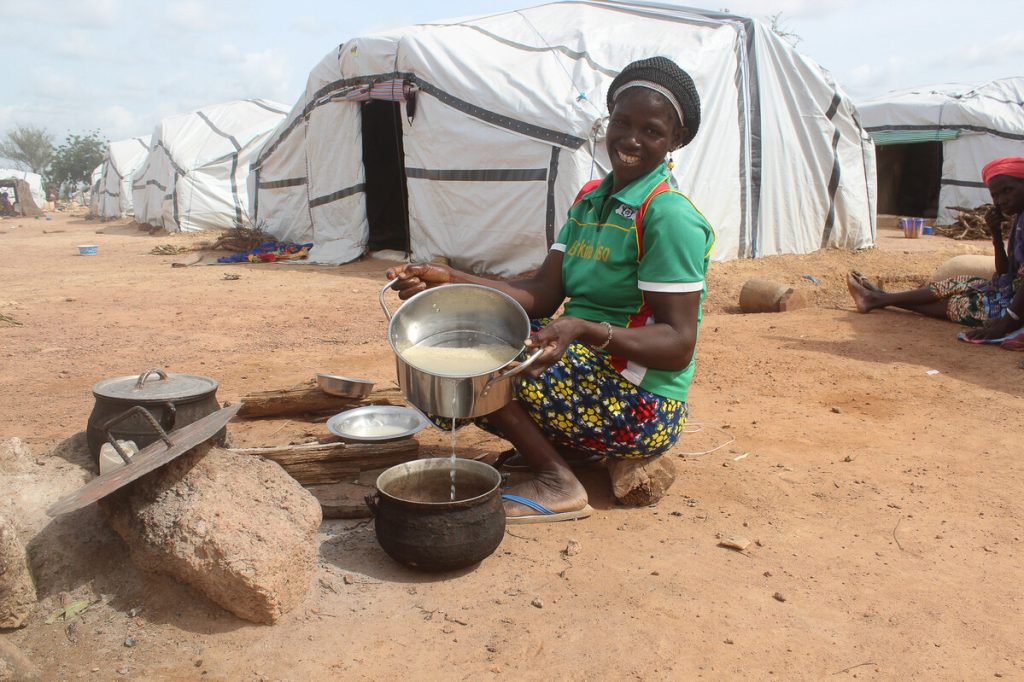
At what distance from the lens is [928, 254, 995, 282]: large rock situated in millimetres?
6113

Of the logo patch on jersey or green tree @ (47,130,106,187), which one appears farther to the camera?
green tree @ (47,130,106,187)

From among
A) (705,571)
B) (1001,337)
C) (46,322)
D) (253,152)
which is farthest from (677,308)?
(253,152)

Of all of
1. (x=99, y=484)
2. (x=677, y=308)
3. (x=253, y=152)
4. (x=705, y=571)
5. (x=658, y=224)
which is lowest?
(x=705, y=571)

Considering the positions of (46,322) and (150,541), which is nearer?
(150,541)

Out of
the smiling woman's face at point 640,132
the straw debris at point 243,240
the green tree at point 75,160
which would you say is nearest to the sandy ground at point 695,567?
the smiling woman's face at point 640,132

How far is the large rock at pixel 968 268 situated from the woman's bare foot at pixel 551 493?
484 cm

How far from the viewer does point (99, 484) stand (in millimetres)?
1767

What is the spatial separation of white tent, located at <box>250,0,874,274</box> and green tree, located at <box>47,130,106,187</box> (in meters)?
36.5

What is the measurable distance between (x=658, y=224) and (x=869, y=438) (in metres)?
1.78

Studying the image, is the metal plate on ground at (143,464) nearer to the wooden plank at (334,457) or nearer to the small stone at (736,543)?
the wooden plank at (334,457)

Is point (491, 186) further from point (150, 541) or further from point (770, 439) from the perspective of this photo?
point (150, 541)

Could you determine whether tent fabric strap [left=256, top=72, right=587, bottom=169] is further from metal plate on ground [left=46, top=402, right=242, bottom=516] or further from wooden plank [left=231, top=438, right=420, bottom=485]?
metal plate on ground [left=46, top=402, right=242, bottom=516]

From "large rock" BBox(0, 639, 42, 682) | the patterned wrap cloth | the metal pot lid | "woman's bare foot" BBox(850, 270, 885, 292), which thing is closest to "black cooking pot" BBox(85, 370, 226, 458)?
the metal pot lid

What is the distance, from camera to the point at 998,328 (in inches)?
191
